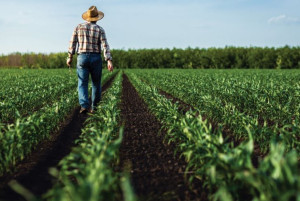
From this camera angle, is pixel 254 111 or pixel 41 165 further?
pixel 254 111

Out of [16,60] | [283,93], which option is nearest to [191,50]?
[16,60]

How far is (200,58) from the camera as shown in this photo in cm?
5988

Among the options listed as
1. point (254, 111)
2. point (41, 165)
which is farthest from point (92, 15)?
point (254, 111)

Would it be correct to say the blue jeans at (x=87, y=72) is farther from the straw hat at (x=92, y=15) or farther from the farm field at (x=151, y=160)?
the straw hat at (x=92, y=15)

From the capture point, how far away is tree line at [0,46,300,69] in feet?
189

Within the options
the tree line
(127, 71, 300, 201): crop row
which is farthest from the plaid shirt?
the tree line

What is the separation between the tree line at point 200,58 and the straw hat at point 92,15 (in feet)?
172

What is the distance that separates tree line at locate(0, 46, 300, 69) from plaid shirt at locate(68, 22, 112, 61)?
5264cm

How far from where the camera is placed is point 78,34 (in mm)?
7340

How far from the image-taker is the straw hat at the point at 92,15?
734cm

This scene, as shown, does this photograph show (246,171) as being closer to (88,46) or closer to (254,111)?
(88,46)

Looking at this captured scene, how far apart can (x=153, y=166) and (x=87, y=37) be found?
4214 mm

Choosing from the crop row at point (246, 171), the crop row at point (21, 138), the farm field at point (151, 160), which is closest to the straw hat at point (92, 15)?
the farm field at point (151, 160)

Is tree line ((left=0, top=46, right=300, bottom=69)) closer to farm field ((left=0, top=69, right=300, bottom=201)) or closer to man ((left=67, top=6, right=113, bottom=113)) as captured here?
man ((left=67, top=6, right=113, bottom=113))
